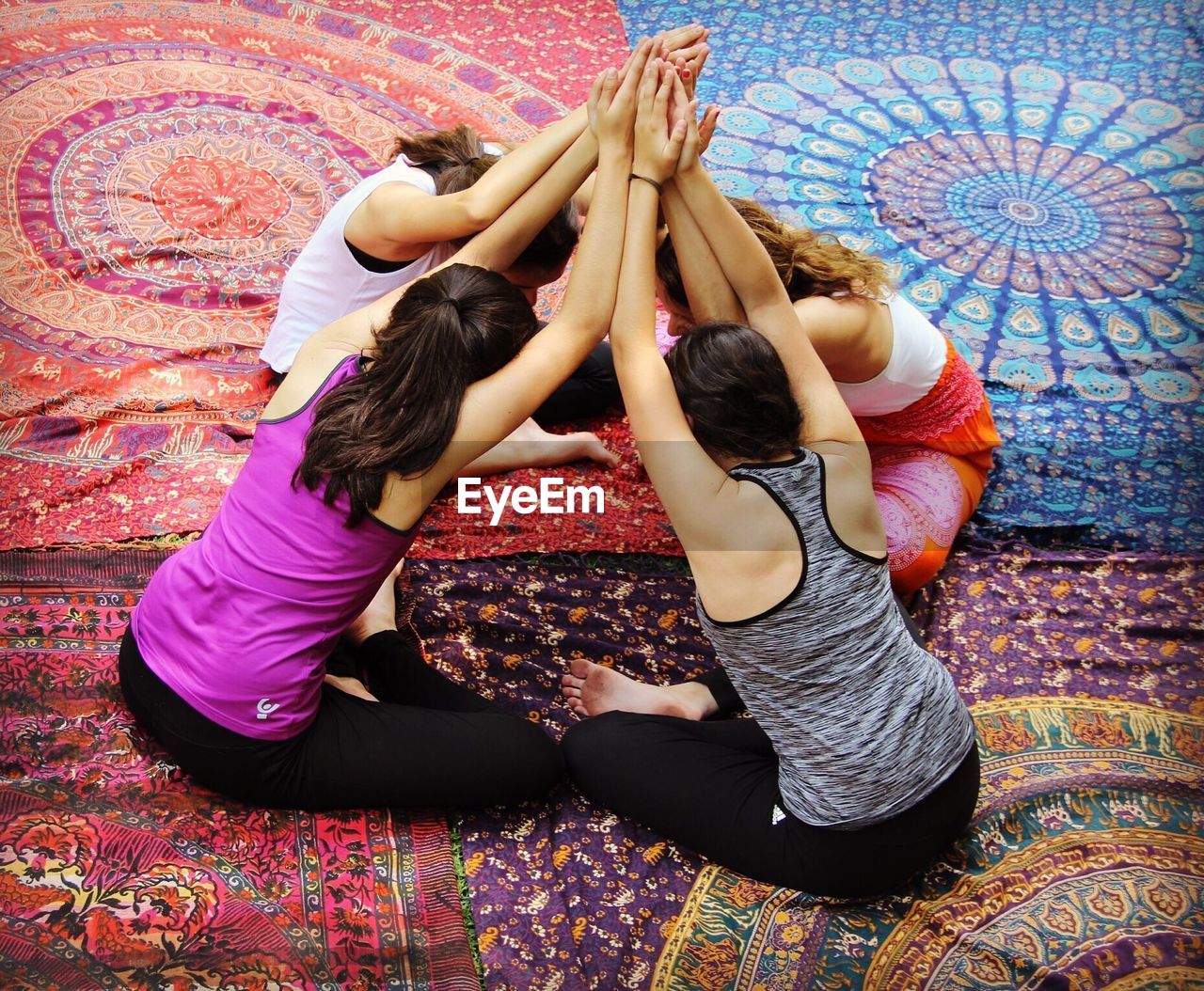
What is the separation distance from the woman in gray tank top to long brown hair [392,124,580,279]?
0.28 meters

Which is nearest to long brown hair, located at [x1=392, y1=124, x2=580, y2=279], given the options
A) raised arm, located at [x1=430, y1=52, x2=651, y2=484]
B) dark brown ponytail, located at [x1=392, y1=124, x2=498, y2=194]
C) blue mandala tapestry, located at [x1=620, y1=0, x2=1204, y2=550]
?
dark brown ponytail, located at [x1=392, y1=124, x2=498, y2=194]

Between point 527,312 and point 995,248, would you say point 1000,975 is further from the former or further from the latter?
point 995,248

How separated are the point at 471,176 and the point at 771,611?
3.60ft

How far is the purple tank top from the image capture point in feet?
4.96

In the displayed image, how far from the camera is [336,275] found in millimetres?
2176

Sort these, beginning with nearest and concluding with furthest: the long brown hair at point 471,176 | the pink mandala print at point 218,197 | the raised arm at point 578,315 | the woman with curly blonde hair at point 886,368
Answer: the raised arm at point 578,315 → the woman with curly blonde hair at point 886,368 → the long brown hair at point 471,176 → the pink mandala print at point 218,197

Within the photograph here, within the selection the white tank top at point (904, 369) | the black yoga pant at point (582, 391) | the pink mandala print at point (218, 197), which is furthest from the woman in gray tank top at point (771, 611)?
the pink mandala print at point (218, 197)

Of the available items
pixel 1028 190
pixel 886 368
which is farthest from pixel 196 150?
pixel 1028 190

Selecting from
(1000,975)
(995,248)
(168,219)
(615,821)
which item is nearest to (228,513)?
(615,821)

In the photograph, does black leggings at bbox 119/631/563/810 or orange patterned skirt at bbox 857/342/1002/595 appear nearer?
black leggings at bbox 119/631/563/810

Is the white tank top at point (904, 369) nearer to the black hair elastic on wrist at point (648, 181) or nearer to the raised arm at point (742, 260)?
the raised arm at point (742, 260)

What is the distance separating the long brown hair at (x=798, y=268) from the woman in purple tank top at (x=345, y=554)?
22cm

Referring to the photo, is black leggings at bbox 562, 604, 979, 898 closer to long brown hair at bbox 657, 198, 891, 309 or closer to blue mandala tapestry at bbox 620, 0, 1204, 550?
long brown hair at bbox 657, 198, 891, 309

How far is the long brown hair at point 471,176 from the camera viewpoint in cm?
198
